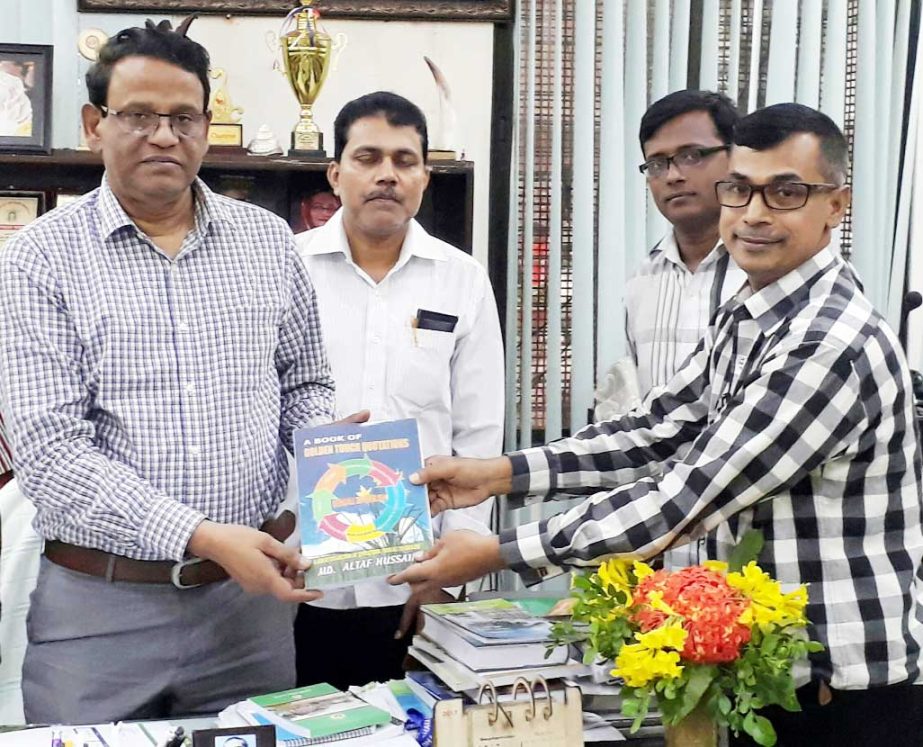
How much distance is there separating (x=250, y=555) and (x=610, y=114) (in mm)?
2572

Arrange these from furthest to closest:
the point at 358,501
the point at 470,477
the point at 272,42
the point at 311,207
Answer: the point at 272,42 < the point at 311,207 < the point at 470,477 < the point at 358,501

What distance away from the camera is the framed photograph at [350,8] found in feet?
12.3

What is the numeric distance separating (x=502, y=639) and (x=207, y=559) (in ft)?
1.85

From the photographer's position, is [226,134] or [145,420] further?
[226,134]

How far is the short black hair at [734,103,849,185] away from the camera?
187cm

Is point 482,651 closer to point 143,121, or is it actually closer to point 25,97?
point 143,121

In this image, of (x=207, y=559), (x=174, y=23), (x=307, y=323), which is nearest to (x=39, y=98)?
(x=174, y=23)

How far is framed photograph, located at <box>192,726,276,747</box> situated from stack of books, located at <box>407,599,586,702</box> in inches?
12.2

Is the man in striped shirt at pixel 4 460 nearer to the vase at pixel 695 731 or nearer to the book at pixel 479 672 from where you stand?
the book at pixel 479 672

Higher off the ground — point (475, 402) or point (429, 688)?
point (475, 402)

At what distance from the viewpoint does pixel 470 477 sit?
86.8 inches

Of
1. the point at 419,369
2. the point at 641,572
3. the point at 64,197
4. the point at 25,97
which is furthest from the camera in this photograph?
the point at 64,197

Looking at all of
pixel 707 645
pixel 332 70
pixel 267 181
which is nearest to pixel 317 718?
pixel 707 645

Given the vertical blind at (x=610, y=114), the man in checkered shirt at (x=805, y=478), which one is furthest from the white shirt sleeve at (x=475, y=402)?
the vertical blind at (x=610, y=114)
